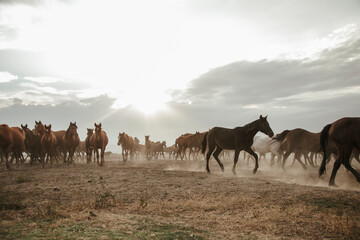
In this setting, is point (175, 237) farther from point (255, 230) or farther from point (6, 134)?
point (6, 134)

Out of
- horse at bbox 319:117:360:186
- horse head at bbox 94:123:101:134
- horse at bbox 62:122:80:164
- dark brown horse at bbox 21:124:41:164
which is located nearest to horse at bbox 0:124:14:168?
dark brown horse at bbox 21:124:41:164

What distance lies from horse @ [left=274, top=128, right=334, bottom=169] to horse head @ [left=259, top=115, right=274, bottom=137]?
4.06m

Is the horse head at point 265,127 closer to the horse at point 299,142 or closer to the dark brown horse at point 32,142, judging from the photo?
the horse at point 299,142

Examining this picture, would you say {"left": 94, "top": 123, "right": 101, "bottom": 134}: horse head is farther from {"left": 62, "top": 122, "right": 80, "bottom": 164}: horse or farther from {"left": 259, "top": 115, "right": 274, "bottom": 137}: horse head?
{"left": 259, "top": 115, "right": 274, "bottom": 137}: horse head

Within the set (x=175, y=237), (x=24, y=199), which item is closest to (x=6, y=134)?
(x=24, y=199)

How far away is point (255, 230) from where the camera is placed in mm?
4914

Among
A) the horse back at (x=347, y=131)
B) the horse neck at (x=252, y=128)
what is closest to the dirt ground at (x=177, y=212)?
the horse back at (x=347, y=131)

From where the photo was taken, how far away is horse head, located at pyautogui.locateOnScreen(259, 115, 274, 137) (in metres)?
14.6

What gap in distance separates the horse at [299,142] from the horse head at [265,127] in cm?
406

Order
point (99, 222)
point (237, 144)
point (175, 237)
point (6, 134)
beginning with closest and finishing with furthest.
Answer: point (175, 237) < point (99, 222) < point (237, 144) < point (6, 134)

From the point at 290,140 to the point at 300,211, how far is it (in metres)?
13.2

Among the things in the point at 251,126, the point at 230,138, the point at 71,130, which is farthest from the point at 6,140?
the point at 251,126

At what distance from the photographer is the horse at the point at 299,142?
1697cm

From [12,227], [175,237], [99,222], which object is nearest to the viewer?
[175,237]
